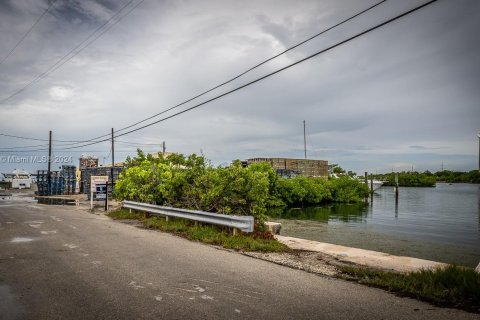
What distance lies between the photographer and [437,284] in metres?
5.51

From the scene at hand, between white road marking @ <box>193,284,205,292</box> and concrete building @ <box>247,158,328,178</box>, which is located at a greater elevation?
concrete building @ <box>247,158,328,178</box>

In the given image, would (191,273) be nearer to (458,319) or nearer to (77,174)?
(458,319)

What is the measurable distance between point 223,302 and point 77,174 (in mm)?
52061

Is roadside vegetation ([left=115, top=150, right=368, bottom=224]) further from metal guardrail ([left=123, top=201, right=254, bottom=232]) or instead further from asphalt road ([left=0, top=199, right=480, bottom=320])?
asphalt road ([left=0, top=199, right=480, bottom=320])

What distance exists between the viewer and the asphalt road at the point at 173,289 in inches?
179

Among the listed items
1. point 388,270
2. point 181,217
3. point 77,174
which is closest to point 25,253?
point 181,217

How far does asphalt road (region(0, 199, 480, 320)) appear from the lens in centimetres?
455

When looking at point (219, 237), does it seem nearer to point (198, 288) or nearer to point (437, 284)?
point (198, 288)

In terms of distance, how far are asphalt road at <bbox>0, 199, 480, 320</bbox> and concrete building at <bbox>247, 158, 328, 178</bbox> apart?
2182 inches

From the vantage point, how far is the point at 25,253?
328 inches

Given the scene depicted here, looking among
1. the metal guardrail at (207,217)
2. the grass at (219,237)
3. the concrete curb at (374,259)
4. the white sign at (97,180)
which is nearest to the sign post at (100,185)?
the white sign at (97,180)

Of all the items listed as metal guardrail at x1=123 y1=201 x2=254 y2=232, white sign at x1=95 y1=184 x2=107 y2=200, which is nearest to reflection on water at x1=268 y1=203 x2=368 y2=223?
white sign at x1=95 y1=184 x2=107 y2=200

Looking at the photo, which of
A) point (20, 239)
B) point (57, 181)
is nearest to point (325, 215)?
point (20, 239)

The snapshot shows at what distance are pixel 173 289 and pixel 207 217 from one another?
20.7 feet
